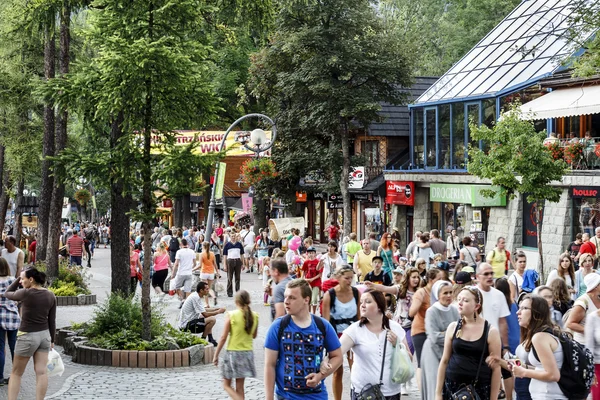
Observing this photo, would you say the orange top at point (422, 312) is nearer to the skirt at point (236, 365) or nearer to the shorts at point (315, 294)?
the skirt at point (236, 365)

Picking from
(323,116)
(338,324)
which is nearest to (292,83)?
(323,116)

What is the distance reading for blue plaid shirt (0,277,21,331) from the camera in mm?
12508

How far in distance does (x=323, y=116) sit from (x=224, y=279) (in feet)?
37.2

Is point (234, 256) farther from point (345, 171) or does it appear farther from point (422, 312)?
point (345, 171)

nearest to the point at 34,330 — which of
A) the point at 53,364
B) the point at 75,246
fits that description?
the point at 53,364

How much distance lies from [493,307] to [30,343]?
5.06 m

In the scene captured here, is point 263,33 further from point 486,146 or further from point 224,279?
point 486,146

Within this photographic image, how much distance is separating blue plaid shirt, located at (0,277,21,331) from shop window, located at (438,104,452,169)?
94.1ft

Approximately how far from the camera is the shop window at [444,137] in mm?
39812

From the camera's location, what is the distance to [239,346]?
1094cm

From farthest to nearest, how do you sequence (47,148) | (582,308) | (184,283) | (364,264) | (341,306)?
(47,148) → (184,283) → (364,264) → (341,306) → (582,308)

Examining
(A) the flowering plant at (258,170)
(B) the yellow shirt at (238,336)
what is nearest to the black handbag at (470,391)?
(B) the yellow shirt at (238,336)

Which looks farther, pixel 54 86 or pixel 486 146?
pixel 486 146

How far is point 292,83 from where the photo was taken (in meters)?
42.8
